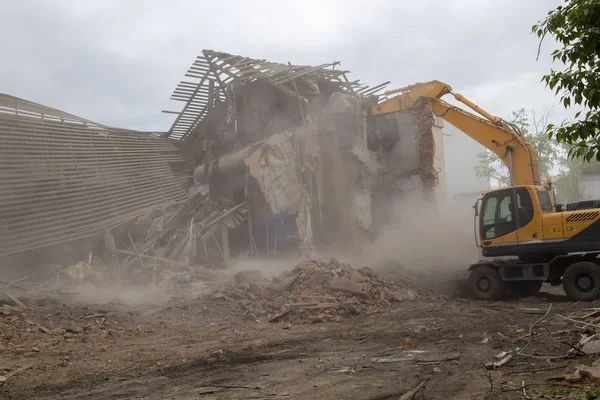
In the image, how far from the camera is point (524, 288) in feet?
39.1

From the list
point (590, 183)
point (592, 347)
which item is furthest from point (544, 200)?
point (590, 183)

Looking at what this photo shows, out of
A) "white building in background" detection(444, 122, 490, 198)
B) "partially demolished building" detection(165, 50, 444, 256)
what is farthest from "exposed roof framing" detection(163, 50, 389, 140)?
"white building in background" detection(444, 122, 490, 198)

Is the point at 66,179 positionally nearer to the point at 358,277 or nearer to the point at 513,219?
the point at 358,277

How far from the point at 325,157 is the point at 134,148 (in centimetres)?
783

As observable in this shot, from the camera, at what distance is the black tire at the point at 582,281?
32.5 feet

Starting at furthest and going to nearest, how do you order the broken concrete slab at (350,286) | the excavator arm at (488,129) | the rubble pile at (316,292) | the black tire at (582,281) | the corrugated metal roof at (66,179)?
the corrugated metal roof at (66,179) < the excavator arm at (488,129) < the broken concrete slab at (350,286) < the rubble pile at (316,292) < the black tire at (582,281)

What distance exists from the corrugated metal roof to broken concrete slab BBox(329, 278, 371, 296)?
29.8ft

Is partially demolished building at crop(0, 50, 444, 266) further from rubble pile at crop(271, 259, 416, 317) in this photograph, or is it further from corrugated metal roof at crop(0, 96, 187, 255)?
rubble pile at crop(271, 259, 416, 317)

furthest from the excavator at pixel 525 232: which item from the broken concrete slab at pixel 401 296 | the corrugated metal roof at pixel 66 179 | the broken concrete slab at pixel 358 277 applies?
the corrugated metal roof at pixel 66 179

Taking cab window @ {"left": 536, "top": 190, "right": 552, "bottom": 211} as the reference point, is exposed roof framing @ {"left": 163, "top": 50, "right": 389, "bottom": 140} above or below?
above

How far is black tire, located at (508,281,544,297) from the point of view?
11.7 metres

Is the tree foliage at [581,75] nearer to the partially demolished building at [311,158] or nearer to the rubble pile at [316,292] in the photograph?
the rubble pile at [316,292]

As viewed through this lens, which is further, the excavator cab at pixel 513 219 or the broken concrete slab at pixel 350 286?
the broken concrete slab at pixel 350 286

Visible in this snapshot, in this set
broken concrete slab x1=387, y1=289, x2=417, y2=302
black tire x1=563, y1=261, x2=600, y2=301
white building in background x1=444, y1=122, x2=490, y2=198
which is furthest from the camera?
white building in background x1=444, y1=122, x2=490, y2=198
